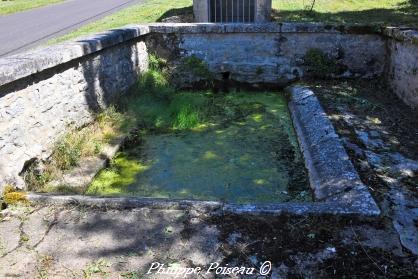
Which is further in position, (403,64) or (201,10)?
(201,10)

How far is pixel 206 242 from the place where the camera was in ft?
9.60

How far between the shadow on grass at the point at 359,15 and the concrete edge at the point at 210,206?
6405 millimetres

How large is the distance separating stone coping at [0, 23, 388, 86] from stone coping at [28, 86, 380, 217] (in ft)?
4.15

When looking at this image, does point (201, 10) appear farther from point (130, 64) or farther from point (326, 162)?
point (326, 162)

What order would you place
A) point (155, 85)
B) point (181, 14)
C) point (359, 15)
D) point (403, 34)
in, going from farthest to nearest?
1. point (181, 14)
2. point (359, 15)
3. point (155, 85)
4. point (403, 34)

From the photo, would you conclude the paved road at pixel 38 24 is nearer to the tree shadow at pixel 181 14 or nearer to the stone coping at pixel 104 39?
the tree shadow at pixel 181 14

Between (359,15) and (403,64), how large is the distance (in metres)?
3.79

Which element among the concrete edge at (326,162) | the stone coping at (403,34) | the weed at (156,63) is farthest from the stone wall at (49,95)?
the stone coping at (403,34)

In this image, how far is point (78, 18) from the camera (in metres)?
13.9

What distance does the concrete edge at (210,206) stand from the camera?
3.20m

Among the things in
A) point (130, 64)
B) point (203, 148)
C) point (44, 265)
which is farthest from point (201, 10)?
point (44, 265)

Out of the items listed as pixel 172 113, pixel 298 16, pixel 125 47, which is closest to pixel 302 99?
pixel 172 113

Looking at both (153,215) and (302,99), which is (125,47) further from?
(153,215)

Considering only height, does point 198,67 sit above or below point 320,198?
above
